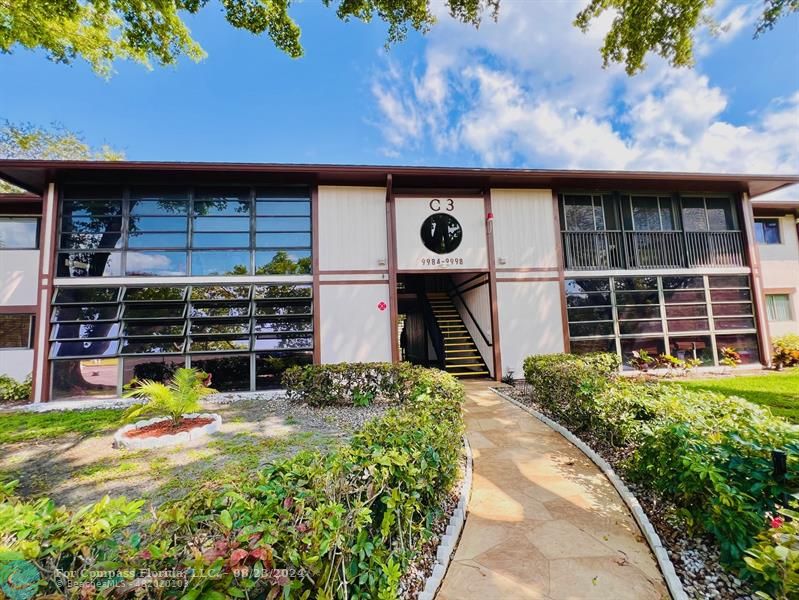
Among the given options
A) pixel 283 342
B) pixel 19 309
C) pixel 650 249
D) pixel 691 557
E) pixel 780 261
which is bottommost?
pixel 691 557

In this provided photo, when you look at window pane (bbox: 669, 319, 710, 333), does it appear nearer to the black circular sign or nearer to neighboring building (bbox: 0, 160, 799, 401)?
neighboring building (bbox: 0, 160, 799, 401)

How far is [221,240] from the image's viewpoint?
8617mm

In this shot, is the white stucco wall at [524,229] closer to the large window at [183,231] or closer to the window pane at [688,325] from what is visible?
the window pane at [688,325]

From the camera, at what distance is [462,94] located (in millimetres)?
13266

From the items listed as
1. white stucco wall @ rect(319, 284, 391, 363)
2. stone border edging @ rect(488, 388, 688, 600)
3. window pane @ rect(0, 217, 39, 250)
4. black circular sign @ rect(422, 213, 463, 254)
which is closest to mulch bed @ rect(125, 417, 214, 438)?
white stucco wall @ rect(319, 284, 391, 363)

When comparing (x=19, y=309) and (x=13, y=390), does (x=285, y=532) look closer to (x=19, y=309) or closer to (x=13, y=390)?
(x=13, y=390)

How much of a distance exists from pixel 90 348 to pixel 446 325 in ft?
31.4

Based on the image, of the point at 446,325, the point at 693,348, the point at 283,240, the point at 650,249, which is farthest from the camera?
the point at 446,325

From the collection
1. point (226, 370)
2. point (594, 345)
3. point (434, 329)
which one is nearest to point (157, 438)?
point (226, 370)

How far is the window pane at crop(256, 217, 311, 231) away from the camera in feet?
28.9

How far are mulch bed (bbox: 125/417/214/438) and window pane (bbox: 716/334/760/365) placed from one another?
13228mm

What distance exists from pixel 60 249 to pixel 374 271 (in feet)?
24.6

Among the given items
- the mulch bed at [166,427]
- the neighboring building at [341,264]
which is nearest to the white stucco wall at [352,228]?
the neighboring building at [341,264]

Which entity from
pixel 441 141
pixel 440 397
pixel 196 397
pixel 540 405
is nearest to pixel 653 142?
pixel 441 141
